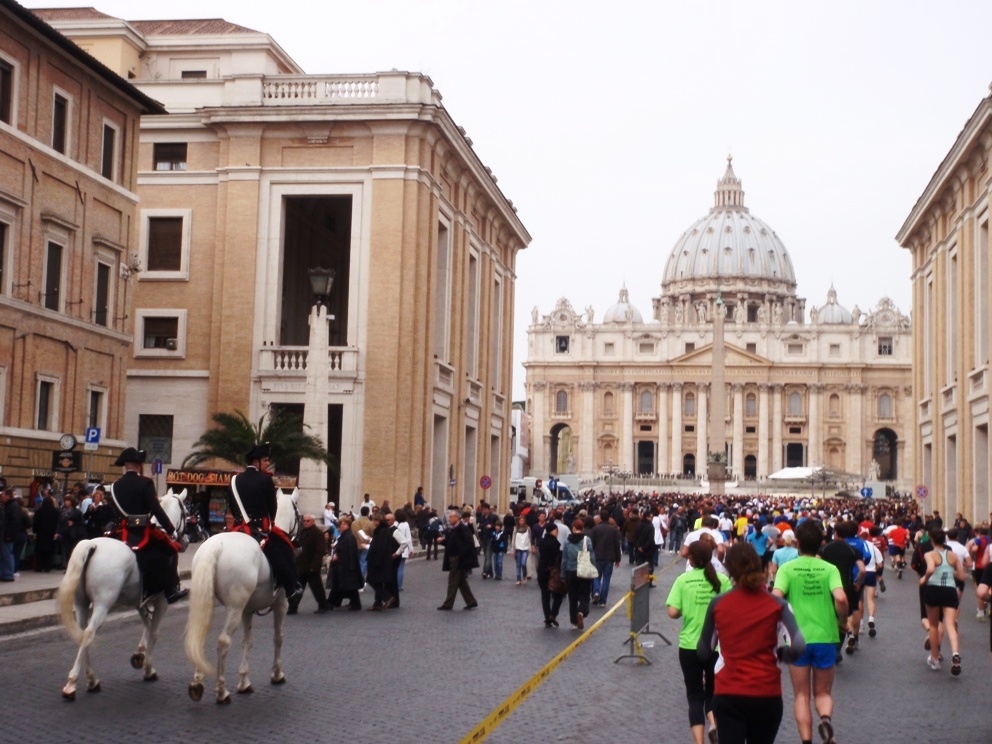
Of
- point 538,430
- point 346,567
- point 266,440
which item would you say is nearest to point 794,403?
point 538,430

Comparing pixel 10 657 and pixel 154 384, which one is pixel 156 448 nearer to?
pixel 154 384

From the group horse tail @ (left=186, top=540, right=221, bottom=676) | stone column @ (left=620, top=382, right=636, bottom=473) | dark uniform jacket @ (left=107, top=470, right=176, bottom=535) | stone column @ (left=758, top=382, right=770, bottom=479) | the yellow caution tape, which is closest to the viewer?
the yellow caution tape

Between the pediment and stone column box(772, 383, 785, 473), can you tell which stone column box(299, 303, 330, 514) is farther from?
stone column box(772, 383, 785, 473)

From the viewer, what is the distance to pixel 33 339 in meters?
28.8

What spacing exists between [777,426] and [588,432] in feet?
64.9

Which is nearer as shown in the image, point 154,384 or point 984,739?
point 984,739

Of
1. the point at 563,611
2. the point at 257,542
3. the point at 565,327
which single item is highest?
the point at 565,327

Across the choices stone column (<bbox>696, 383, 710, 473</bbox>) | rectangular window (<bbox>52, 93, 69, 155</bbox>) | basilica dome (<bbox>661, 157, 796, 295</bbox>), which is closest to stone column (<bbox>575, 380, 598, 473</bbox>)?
stone column (<bbox>696, 383, 710, 473</bbox>)

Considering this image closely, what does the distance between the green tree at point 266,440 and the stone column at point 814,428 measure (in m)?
119

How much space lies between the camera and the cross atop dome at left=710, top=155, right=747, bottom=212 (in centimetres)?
19725

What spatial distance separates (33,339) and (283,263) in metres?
15.2

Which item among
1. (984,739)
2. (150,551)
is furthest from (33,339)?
(984,739)

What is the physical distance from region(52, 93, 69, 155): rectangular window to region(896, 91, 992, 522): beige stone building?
24.5 meters

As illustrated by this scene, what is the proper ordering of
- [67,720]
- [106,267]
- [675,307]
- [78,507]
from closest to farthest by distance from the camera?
1. [67,720]
2. [78,507]
3. [106,267]
4. [675,307]
